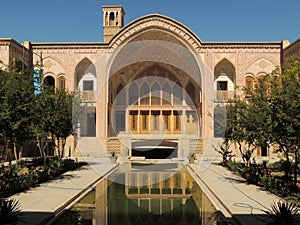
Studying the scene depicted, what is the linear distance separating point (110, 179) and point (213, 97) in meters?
14.6

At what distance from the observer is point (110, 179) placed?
1772cm

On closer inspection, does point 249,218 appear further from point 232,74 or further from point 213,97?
point 232,74

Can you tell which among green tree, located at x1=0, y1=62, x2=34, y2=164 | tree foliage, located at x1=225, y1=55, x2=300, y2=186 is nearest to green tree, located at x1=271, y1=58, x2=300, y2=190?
tree foliage, located at x1=225, y1=55, x2=300, y2=186

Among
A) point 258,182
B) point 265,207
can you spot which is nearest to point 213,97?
point 258,182

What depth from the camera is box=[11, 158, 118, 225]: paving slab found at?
960 centimetres

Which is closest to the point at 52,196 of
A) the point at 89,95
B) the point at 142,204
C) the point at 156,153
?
the point at 142,204

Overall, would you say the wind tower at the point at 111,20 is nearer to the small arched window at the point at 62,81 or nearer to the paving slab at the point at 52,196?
the small arched window at the point at 62,81

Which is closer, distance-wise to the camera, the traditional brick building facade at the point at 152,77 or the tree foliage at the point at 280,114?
the tree foliage at the point at 280,114

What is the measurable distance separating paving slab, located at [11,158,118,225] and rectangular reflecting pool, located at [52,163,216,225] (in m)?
0.33

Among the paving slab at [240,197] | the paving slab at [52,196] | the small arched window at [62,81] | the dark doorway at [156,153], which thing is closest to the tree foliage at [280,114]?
the paving slab at [240,197]

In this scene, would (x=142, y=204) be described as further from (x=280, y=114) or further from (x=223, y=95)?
(x=223, y=95)

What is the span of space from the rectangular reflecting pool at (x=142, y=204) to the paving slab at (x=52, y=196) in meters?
0.33

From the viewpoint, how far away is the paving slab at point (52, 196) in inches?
378

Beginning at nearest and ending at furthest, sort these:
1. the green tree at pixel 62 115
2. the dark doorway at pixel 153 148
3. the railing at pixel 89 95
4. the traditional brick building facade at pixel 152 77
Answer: the green tree at pixel 62 115, the traditional brick building facade at pixel 152 77, the railing at pixel 89 95, the dark doorway at pixel 153 148
